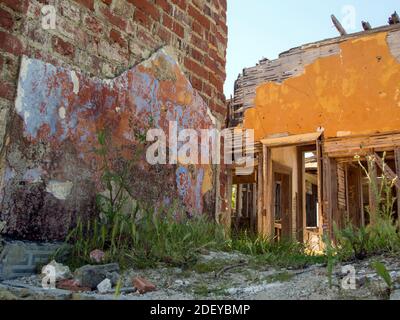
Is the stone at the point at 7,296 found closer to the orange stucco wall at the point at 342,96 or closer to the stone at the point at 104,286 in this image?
the stone at the point at 104,286

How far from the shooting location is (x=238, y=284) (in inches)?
83.1

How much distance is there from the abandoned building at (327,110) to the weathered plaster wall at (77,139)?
3.61 m

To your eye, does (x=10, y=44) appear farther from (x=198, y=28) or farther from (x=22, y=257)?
(x=198, y=28)

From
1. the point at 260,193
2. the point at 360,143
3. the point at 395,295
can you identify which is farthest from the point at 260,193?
the point at 395,295

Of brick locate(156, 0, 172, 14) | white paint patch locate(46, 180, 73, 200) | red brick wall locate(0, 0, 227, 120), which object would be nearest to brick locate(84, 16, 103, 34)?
red brick wall locate(0, 0, 227, 120)

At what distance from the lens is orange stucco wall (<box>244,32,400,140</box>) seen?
263 inches

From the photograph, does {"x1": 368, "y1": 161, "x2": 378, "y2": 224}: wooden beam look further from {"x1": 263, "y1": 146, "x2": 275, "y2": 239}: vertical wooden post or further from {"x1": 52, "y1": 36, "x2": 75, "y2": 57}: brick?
{"x1": 52, "y1": 36, "x2": 75, "y2": 57}: brick

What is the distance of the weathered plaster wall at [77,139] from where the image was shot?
2279mm

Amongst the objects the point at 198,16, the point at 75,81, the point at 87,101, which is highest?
the point at 198,16

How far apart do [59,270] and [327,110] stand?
599 centimetres

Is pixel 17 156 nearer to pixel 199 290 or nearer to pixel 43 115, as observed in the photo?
pixel 43 115

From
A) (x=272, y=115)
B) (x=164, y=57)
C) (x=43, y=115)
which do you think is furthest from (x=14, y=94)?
(x=272, y=115)

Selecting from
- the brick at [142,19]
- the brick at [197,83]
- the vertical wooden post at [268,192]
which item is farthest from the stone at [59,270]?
the vertical wooden post at [268,192]

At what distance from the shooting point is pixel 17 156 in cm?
226
